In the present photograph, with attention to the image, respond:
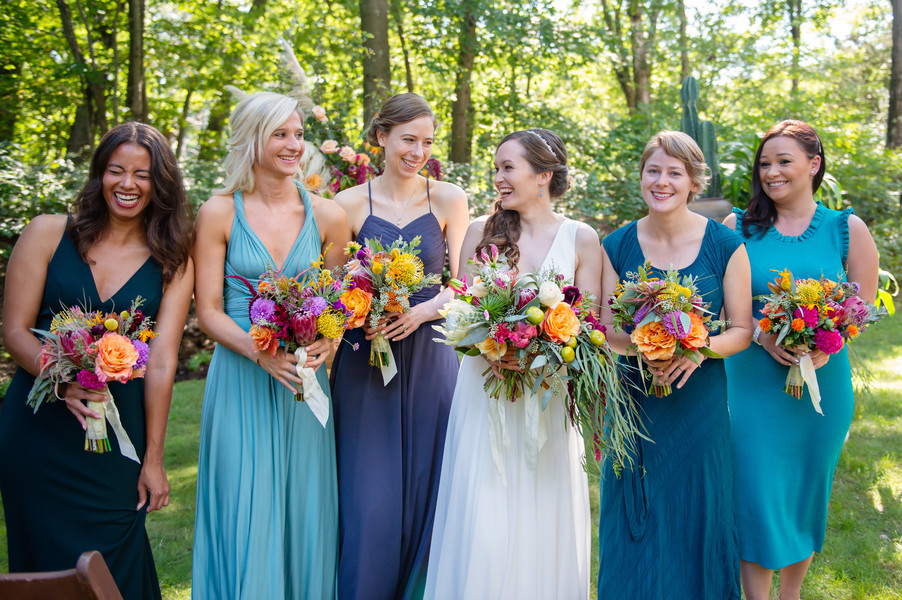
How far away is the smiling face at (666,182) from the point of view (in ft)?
12.0

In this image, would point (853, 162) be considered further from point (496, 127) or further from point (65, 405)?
point (65, 405)

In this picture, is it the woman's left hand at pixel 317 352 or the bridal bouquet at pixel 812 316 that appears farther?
the bridal bouquet at pixel 812 316

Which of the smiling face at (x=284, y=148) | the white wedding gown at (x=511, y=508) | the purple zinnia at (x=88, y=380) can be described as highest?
the smiling face at (x=284, y=148)

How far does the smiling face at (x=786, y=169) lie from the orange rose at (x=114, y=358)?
3.54 meters

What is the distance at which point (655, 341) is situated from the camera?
127 inches

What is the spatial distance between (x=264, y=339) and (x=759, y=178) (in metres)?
3.02

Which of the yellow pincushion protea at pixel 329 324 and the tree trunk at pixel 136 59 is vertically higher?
the tree trunk at pixel 136 59

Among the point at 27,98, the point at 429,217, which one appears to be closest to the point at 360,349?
the point at 429,217

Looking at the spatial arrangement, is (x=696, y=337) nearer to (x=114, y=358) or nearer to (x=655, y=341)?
(x=655, y=341)

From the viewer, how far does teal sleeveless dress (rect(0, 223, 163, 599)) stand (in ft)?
10.6

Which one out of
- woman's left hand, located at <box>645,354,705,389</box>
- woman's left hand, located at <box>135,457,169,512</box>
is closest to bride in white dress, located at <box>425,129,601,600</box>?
woman's left hand, located at <box>645,354,705,389</box>

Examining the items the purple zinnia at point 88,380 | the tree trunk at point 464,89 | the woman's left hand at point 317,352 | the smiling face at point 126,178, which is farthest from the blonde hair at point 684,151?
the tree trunk at point 464,89

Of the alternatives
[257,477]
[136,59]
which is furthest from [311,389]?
[136,59]

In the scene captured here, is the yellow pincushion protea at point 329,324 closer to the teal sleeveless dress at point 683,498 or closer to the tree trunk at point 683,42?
the teal sleeveless dress at point 683,498
